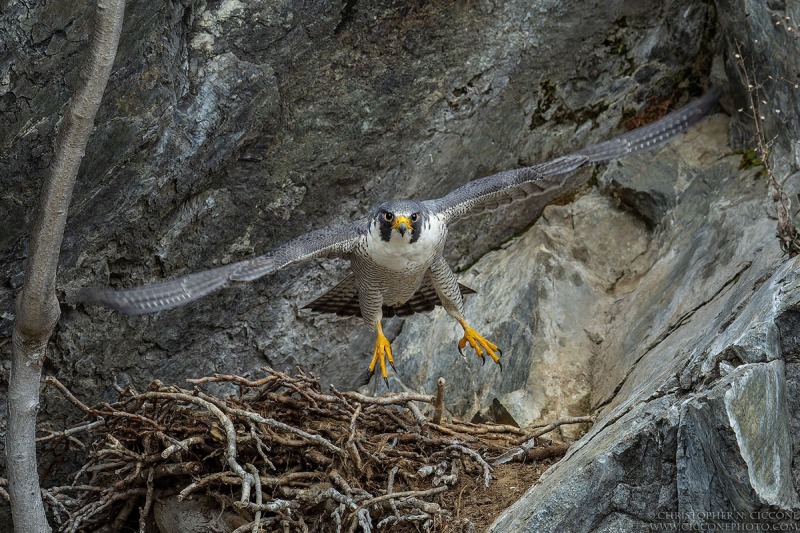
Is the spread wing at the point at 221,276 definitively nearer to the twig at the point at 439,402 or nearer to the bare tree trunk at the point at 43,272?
→ the bare tree trunk at the point at 43,272

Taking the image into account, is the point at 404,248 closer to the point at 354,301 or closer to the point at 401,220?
the point at 401,220

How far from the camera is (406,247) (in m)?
5.93

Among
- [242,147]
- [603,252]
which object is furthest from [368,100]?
[603,252]

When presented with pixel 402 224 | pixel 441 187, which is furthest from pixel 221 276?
pixel 441 187

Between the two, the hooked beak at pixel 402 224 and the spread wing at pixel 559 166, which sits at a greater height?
the hooked beak at pixel 402 224

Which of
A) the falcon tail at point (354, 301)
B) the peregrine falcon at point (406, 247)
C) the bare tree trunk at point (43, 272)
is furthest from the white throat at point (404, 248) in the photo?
the bare tree trunk at point (43, 272)

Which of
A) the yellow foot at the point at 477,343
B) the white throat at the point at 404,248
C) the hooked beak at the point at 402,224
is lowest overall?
the yellow foot at the point at 477,343

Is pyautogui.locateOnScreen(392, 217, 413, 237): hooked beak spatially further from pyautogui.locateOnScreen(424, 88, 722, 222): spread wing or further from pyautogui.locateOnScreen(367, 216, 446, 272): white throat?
pyautogui.locateOnScreen(424, 88, 722, 222): spread wing

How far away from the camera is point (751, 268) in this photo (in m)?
5.64

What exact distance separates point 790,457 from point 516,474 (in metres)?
1.85

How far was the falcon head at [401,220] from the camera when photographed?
5.75m

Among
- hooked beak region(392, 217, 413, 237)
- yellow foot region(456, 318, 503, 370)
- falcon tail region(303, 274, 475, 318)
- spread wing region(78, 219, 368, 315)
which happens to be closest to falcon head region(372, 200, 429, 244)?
hooked beak region(392, 217, 413, 237)

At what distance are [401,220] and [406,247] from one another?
0.80 ft

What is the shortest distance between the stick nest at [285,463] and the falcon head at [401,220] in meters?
0.87
